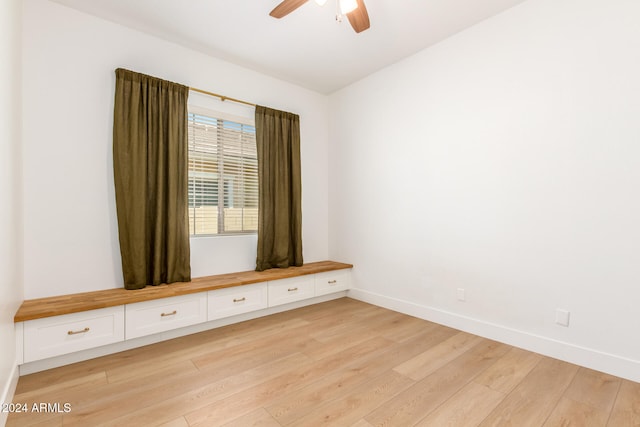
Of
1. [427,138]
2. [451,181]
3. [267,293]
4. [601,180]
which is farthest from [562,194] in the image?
[267,293]

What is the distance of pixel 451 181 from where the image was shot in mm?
3008

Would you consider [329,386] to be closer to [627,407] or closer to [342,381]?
[342,381]

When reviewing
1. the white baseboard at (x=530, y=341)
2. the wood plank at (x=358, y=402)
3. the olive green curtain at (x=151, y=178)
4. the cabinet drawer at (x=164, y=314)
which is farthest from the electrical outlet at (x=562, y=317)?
the olive green curtain at (x=151, y=178)

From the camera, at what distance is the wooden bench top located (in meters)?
2.13

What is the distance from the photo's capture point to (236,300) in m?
3.04

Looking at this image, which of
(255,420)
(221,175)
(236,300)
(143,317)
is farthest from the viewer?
(221,175)

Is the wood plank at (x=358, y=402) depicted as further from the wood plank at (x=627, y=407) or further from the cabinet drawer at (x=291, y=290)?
the cabinet drawer at (x=291, y=290)

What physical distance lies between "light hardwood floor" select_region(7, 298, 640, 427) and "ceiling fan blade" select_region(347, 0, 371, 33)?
2.54m

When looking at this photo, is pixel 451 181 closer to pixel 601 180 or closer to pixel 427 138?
pixel 427 138

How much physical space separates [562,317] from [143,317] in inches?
130

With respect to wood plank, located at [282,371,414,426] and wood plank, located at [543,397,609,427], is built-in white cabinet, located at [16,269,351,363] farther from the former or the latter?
wood plank, located at [543,397,609,427]

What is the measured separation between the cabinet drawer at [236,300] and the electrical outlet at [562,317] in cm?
257

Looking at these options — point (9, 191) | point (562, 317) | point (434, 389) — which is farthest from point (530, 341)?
point (9, 191)

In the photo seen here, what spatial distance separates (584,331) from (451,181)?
5.08ft
